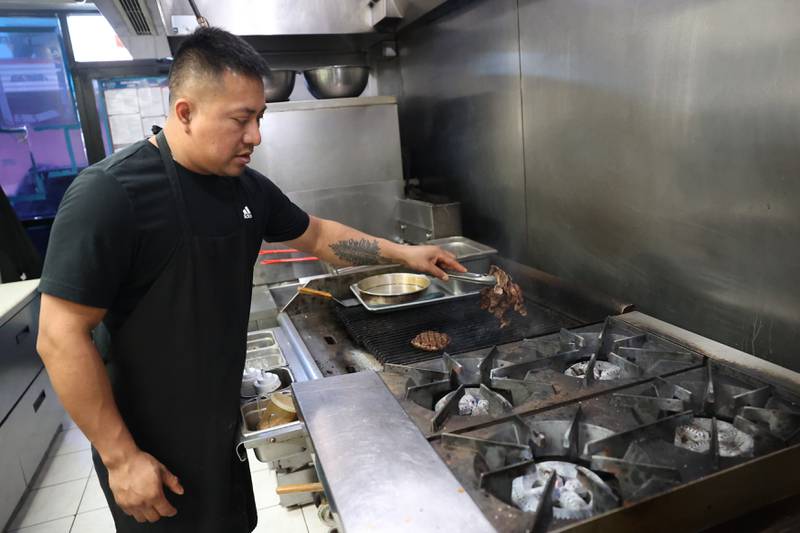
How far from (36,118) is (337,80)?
2870 millimetres

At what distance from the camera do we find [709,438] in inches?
36.9

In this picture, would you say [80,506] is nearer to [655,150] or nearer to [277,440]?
[277,440]

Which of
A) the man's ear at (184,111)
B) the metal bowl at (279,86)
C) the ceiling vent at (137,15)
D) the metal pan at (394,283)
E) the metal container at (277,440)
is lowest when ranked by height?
the metal container at (277,440)

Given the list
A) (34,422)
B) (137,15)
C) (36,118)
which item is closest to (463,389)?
(137,15)

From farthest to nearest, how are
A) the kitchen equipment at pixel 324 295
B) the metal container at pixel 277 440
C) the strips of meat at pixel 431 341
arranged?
the kitchen equipment at pixel 324 295, the strips of meat at pixel 431 341, the metal container at pixel 277 440

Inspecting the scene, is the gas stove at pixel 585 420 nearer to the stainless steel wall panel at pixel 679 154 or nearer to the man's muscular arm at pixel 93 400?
the stainless steel wall panel at pixel 679 154

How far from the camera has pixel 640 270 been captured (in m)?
1.63

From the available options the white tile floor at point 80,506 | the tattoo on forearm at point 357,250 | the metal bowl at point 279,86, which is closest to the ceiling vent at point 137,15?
the metal bowl at point 279,86

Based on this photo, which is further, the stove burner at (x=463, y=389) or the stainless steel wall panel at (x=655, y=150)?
the stainless steel wall panel at (x=655, y=150)

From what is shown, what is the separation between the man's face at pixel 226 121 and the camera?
3.72ft

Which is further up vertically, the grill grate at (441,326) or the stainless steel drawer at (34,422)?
the grill grate at (441,326)

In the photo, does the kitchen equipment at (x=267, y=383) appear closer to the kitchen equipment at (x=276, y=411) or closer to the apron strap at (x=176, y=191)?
the kitchen equipment at (x=276, y=411)

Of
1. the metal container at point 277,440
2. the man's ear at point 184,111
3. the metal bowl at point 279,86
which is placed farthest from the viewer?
the metal bowl at point 279,86

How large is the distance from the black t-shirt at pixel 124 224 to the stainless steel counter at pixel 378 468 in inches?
17.6
